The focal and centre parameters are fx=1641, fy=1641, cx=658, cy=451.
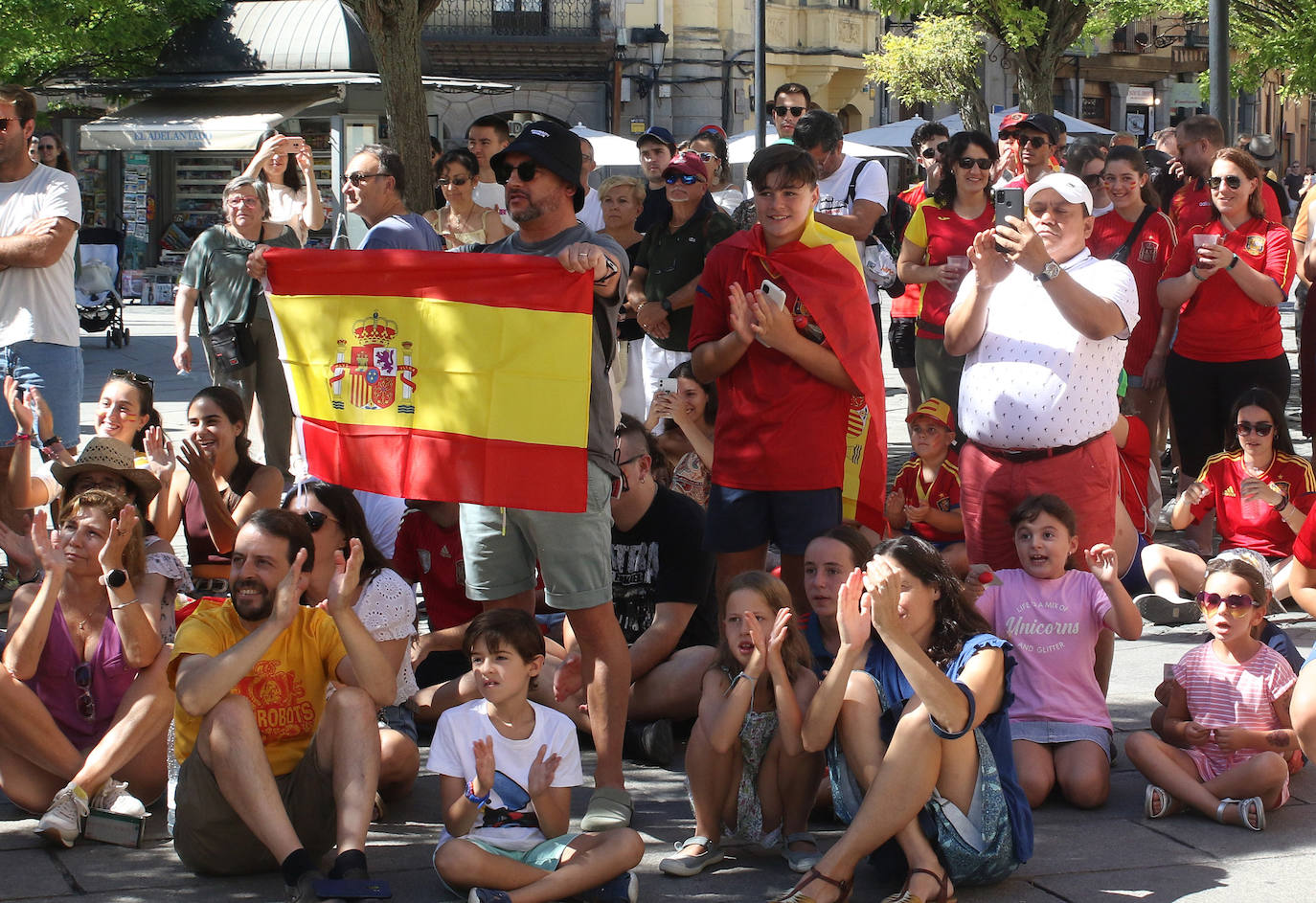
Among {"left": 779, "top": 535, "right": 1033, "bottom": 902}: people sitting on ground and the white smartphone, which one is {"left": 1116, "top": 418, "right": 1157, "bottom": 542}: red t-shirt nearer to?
the white smartphone

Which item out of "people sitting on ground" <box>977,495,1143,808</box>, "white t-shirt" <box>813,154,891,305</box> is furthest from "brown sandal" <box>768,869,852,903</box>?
"white t-shirt" <box>813,154,891,305</box>

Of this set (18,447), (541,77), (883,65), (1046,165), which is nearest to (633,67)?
(541,77)

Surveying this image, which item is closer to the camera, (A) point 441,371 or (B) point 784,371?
(A) point 441,371

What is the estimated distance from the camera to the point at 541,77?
113 ft

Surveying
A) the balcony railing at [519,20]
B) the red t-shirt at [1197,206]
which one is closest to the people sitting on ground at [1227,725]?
the red t-shirt at [1197,206]

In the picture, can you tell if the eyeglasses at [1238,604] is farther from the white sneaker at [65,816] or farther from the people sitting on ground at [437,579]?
the white sneaker at [65,816]

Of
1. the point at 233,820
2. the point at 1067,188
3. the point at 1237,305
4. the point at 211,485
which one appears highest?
the point at 1067,188

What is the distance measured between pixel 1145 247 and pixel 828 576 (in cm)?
438

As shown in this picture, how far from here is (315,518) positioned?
16.8ft

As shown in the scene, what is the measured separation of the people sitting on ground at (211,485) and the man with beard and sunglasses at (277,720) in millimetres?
1485

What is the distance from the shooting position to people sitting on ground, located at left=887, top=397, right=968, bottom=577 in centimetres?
704

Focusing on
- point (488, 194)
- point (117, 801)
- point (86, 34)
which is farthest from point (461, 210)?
point (86, 34)

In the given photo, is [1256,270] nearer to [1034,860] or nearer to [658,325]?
[658,325]

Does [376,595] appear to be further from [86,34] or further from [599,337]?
[86,34]
